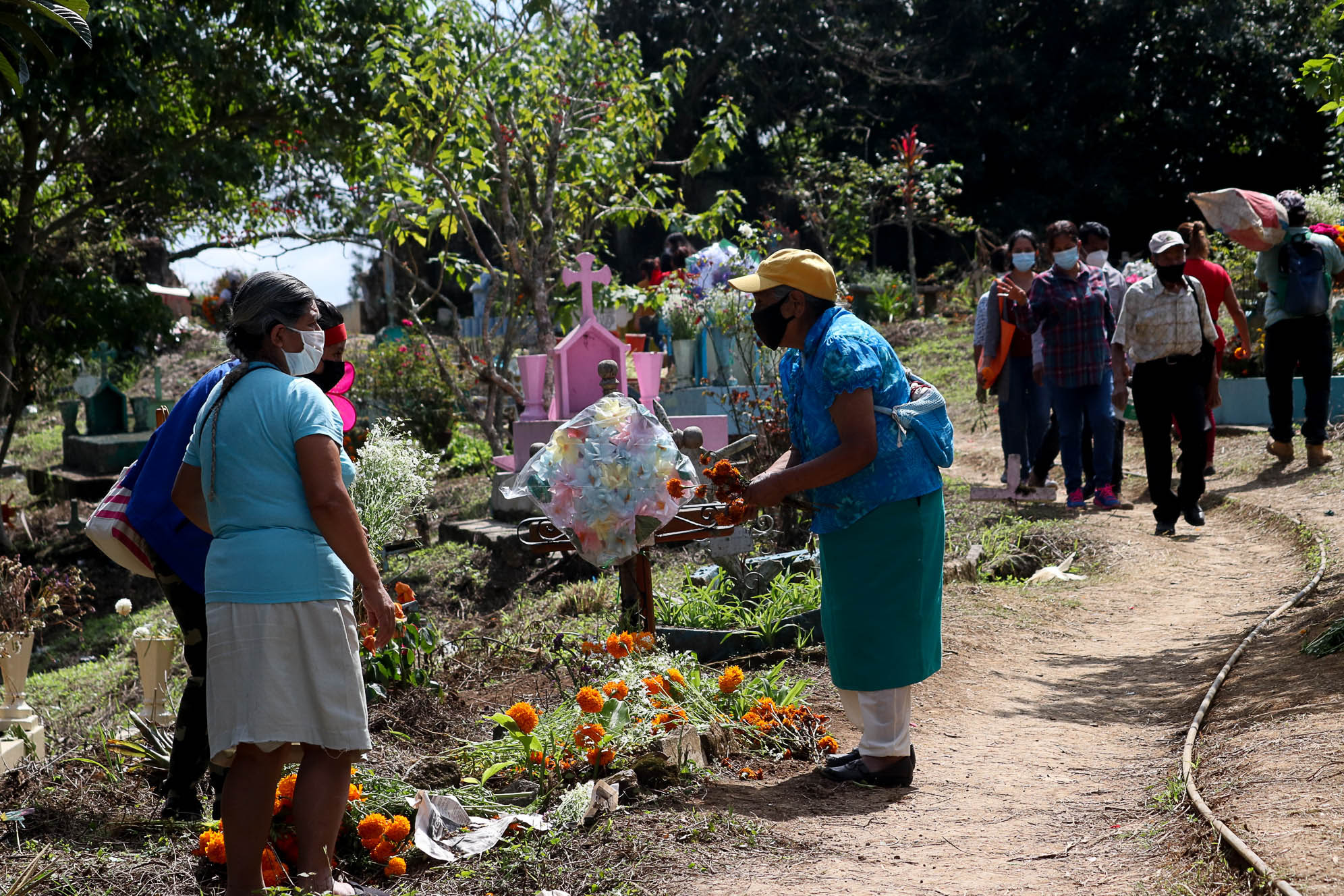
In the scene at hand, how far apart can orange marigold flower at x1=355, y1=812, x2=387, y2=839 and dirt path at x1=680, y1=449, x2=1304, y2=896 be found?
0.79 metres

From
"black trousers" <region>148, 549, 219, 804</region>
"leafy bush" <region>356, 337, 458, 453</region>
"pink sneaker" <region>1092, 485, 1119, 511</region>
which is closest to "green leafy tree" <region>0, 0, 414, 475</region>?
"leafy bush" <region>356, 337, 458, 453</region>

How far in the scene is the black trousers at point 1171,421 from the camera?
6633 mm

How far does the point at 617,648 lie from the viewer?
3.96m

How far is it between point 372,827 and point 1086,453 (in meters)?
6.22

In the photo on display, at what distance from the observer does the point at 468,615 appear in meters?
7.37

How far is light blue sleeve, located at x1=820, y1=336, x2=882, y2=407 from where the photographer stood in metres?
3.26

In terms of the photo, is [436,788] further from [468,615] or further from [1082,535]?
[1082,535]

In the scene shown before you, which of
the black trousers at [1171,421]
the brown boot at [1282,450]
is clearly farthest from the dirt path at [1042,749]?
the brown boot at [1282,450]

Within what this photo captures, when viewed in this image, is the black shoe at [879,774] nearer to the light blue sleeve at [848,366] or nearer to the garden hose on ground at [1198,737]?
the garden hose on ground at [1198,737]

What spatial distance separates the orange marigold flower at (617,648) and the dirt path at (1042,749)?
1.96ft

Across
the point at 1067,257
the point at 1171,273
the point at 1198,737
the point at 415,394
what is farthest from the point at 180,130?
the point at 1198,737

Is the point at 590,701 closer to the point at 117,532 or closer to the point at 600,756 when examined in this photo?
the point at 600,756

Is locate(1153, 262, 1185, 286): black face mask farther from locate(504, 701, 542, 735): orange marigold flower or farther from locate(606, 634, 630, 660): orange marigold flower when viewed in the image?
locate(504, 701, 542, 735): orange marigold flower

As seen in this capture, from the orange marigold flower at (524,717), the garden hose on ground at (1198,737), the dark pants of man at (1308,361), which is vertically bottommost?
the garden hose on ground at (1198,737)
